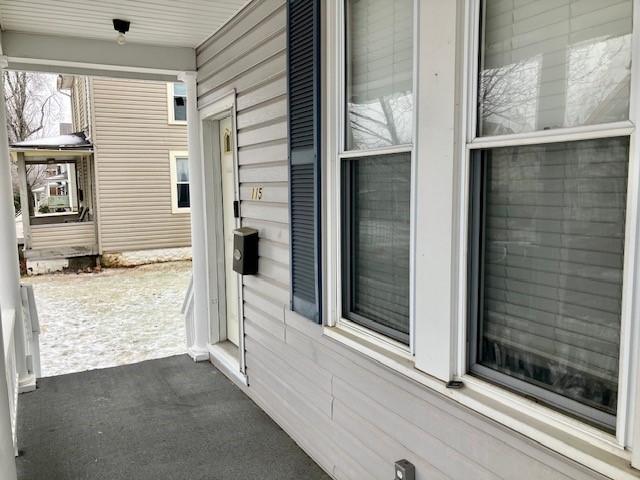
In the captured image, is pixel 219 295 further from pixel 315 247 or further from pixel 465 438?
pixel 465 438

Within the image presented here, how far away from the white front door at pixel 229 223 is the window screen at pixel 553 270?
2770mm

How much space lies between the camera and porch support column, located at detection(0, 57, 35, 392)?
375 centimetres

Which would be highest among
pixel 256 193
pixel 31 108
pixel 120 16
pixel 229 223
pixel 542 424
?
pixel 31 108

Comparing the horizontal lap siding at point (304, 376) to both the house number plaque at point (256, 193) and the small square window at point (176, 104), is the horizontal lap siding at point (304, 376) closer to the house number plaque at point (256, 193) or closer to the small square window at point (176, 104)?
the house number plaque at point (256, 193)

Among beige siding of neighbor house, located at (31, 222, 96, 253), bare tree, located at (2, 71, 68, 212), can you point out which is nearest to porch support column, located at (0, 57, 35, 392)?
beige siding of neighbor house, located at (31, 222, 96, 253)

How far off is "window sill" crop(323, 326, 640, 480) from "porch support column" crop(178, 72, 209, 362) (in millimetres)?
2789

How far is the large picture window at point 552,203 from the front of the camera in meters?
1.31

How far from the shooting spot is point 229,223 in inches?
169

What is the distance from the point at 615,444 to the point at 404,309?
953 mm

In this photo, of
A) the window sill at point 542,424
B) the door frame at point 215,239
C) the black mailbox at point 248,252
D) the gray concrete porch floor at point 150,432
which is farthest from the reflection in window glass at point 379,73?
the door frame at point 215,239

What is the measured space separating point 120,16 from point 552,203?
320 centimetres

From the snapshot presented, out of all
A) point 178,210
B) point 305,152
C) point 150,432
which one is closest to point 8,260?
point 150,432

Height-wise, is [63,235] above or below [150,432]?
above

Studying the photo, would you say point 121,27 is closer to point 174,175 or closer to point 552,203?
point 552,203
